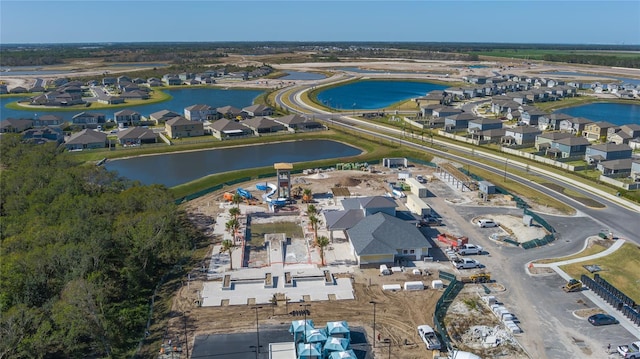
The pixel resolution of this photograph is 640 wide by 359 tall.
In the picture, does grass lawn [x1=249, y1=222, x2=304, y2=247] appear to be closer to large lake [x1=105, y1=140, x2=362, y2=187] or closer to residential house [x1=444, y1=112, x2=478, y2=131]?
large lake [x1=105, y1=140, x2=362, y2=187]

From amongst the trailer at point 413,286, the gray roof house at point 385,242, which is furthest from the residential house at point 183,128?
the trailer at point 413,286

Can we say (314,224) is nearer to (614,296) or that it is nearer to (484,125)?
(614,296)

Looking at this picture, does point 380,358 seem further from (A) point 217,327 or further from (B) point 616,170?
(B) point 616,170

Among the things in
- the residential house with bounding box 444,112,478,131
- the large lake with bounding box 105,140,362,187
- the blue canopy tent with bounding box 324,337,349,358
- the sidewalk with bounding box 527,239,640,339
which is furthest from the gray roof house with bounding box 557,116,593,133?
the blue canopy tent with bounding box 324,337,349,358

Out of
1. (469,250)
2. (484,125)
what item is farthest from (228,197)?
(484,125)

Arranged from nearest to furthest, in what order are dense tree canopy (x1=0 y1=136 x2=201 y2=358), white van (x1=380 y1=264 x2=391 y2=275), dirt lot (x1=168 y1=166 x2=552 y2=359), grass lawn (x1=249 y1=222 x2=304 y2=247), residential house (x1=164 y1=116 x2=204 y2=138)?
dense tree canopy (x1=0 y1=136 x2=201 y2=358) → dirt lot (x1=168 y1=166 x2=552 y2=359) → white van (x1=380 y1=264 x2=391 y2=275) → grass lawn (x1=249 y1=222 x2=304 y2=247) → residential house (x1=164 y1=116 x2=204 y2=138)

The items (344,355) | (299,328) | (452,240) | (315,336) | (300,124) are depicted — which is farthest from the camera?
(300,124)
